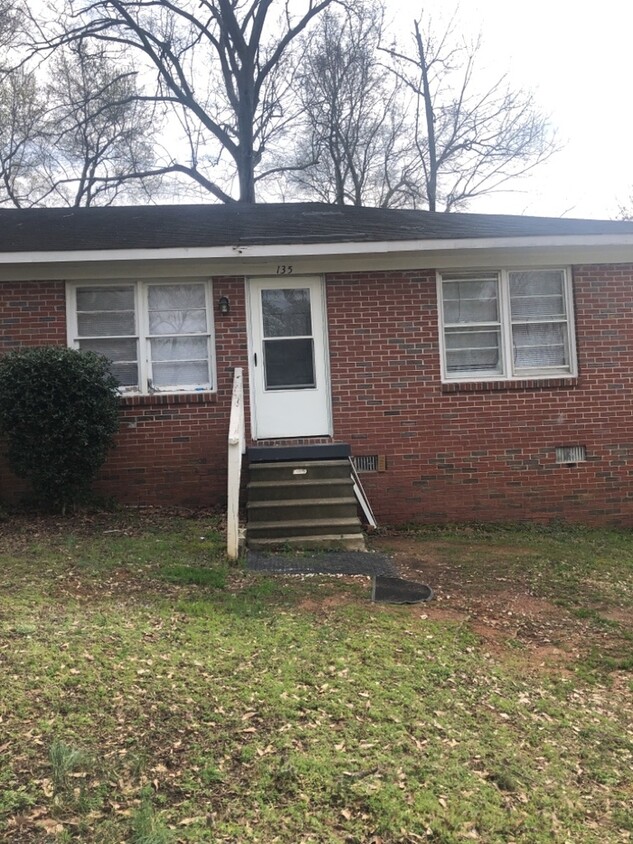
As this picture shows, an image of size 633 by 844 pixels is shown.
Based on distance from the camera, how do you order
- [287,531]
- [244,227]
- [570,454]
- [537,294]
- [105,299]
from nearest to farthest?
[287,531] → [105,299] → [570,454] → [537,294] → [244,227]

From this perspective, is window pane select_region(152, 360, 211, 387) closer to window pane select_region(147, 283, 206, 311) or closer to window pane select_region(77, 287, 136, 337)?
window pane select_region(77, 287, 136, 337)

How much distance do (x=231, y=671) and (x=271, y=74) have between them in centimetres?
2316

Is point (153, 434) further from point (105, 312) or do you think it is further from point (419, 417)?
point (419, 417)

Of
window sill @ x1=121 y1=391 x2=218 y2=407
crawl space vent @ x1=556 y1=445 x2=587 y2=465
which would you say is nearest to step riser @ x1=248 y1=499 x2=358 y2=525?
window sill @ x1=121 y1=391 x2=218 y2=407

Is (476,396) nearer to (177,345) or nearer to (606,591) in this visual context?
(606,591)

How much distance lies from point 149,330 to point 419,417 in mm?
3514

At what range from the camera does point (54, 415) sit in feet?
21.8

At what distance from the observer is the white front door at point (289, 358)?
8000mm

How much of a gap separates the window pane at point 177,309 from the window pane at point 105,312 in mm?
268

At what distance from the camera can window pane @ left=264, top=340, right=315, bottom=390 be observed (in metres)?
8.05

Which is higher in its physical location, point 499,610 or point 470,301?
point 470,301

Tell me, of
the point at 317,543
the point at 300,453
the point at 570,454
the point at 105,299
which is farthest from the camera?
the point at 570,454

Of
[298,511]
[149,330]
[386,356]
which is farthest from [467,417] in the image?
[149,330]

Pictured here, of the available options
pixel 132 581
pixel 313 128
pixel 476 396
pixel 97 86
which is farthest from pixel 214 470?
pixel 313 128
